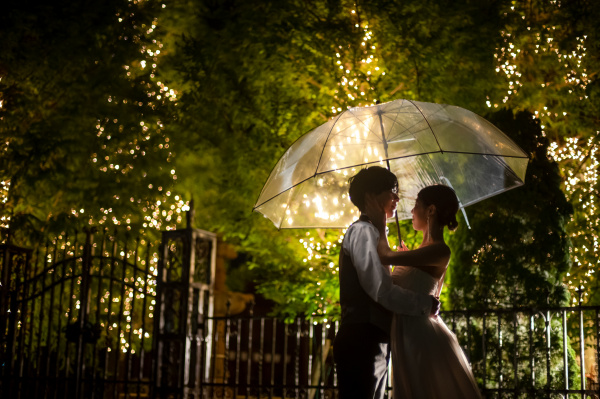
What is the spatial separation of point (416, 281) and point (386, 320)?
33 cm

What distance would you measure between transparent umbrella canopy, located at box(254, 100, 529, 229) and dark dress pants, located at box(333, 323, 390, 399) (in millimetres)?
1463

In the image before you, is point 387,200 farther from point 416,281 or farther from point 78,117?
point 78,117

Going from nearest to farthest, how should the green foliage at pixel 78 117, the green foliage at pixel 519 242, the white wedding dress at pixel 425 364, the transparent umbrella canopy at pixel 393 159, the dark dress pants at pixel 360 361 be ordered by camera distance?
the dark dress pants at pixel 360 361
the white wedding dress at pixel 425 364
the transparent umbrella canopy at pixel 393 159
the green foliage at pixel 519 242
the green foliage at pixel 78 117

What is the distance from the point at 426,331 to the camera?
451 cm

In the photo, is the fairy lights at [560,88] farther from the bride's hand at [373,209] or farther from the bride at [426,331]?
the bride's hand at [373,209]

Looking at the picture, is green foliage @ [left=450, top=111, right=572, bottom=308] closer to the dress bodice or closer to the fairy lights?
the dress bodice

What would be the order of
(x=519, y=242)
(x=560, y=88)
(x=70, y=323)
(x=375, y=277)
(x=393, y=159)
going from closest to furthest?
(x=375, y=277)
(x=393, y=159)
(x=519, y=242)
(x=70, y=323)
(x=560, y=88)

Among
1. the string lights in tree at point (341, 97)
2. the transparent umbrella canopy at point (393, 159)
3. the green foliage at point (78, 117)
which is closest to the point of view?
the transparent umbrella canopy at point (393, 159)

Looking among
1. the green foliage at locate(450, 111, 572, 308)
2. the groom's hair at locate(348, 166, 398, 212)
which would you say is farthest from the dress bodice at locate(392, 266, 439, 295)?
the green foliage at locate(450, 111, 572, 308)

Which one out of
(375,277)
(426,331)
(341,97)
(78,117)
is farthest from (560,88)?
(375,277)

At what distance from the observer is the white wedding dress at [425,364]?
4.42 metres

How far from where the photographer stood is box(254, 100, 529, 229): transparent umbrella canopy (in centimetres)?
550

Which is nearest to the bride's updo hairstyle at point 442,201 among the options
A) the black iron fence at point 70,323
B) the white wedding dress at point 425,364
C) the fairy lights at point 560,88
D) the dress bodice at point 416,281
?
the dress bodice at point 416,281

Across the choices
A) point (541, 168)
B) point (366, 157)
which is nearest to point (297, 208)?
point (366, 157)
